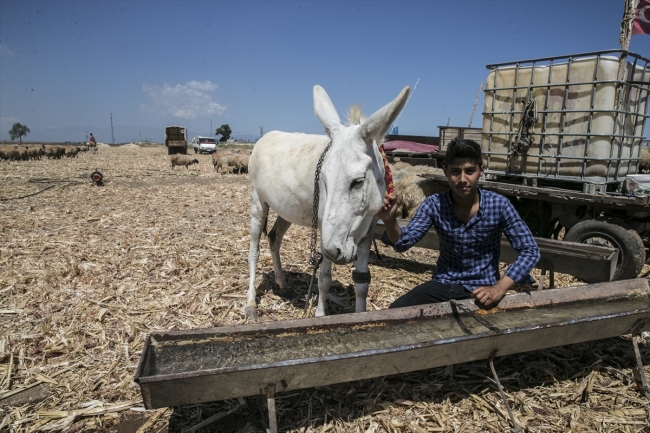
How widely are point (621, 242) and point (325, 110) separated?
445 centimetres

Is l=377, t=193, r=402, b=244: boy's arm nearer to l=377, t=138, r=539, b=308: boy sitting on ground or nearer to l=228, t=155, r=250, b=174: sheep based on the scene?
l=377, t=138, r=539, b=308: boy sitting on ground

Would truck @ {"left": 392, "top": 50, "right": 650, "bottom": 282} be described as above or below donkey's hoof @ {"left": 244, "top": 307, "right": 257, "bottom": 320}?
above

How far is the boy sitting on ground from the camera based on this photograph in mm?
3127

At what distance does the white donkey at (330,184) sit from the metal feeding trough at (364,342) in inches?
27.5

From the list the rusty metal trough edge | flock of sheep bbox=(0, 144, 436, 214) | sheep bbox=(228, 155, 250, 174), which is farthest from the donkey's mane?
sheep bbox=(228, 155, 250, 174)

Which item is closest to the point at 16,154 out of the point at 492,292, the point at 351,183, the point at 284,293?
the point at 284,293

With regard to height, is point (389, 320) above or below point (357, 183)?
below

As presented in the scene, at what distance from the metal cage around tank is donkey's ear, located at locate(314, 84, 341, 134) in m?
4.24

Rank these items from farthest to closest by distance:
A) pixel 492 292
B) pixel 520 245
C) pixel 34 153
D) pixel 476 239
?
pixel 34 153 → pixel 476 239 → pixel 520 245 → pixel 492 292

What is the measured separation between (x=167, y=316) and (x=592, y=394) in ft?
14.4

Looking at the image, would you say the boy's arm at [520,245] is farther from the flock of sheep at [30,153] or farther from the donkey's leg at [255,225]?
the flock of sheep at [30,153]

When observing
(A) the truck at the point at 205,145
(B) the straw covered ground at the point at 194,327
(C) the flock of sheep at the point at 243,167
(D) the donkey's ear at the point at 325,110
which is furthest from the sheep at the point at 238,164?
(A) the truck at the point at 205,145

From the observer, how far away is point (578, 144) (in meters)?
6.15

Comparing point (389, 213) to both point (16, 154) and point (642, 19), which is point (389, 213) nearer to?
point (642, 19)
